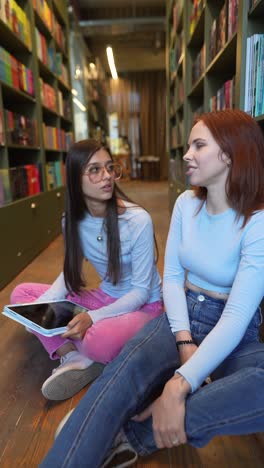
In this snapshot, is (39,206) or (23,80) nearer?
(23,80)

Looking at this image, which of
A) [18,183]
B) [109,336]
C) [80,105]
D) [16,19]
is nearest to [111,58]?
[80,105]

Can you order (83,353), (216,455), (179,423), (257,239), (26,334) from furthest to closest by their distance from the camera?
(26,334), (83,353), (216,455), (257,239), (179,423)

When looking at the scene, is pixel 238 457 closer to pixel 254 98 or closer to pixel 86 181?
pixel 86 181

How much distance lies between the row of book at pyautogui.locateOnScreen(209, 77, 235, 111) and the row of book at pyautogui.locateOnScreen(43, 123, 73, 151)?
1.78 meters

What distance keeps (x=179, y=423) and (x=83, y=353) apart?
20.6 inches

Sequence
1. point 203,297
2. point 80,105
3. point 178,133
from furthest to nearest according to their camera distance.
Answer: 1. point 80,105
2. point 178,133
3. point 203,297

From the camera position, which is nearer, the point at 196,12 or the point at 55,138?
the point at 196,12

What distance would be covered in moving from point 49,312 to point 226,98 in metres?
1.33

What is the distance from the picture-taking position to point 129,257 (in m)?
1.24

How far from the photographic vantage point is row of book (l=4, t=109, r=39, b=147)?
2.32 m

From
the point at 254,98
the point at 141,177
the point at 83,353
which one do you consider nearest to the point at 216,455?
the point at 83,353

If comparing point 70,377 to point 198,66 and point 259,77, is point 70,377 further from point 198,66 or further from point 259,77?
point 198,66

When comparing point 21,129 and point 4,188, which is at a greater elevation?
point 21,129

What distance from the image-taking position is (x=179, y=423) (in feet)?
2.20
